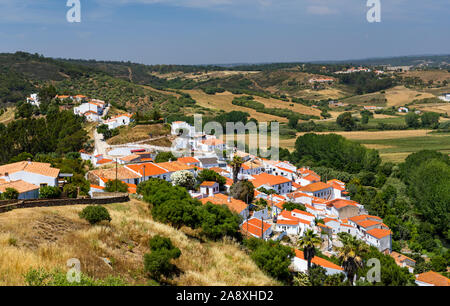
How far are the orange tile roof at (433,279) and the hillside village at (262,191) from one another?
0.52 ft

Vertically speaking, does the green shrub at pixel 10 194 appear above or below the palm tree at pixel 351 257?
above

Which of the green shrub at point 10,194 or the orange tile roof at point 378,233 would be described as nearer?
the green shrub at point 10,194

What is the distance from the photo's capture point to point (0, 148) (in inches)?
1630

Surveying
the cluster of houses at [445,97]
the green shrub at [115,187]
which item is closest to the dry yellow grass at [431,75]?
the cluster of houses at [445,97]

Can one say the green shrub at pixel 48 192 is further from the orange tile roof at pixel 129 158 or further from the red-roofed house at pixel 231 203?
the orange tile roof at pixel 129 158

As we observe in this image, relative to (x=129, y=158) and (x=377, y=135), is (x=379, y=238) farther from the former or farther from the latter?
(x=377, y=135)

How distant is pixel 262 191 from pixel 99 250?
84.3ft

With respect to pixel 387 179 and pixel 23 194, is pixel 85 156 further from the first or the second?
pixel 387 179

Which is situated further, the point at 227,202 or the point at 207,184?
the point at 207,184

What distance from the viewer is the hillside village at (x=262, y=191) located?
25.1m

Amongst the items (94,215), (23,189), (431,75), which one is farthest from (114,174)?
(431,75)

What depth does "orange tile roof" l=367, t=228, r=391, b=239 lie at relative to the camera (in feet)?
89.7

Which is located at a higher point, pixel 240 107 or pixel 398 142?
pixel 240 107

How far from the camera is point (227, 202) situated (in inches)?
1113
